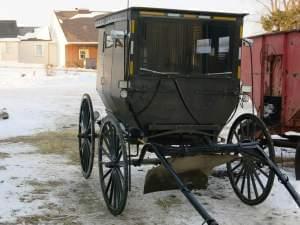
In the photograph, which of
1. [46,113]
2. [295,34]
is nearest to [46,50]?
[46,113]

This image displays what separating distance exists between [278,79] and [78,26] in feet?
162

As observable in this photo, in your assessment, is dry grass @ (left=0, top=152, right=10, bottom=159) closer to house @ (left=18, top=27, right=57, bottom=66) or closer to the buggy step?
the buggy step

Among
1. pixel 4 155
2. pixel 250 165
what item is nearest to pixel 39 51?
pixel 4 155

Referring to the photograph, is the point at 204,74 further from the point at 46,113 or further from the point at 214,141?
the point at 46,113

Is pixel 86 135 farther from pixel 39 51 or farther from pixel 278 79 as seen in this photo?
pixel 39 51

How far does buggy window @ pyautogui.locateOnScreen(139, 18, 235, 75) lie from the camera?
647 cm

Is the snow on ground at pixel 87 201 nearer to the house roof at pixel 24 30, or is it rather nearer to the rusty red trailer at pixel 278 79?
the rusty red trailer at pixel 278 79

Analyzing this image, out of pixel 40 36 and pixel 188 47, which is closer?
pixel 188 47

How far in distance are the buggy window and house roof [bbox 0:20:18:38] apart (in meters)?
62.2

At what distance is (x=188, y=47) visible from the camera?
661cm

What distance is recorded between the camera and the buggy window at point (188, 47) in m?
6.47

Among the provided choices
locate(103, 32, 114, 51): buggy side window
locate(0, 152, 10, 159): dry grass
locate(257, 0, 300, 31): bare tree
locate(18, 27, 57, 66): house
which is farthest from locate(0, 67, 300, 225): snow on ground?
locate(18, 27, 57, 66): house

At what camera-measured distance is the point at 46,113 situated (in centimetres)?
1700

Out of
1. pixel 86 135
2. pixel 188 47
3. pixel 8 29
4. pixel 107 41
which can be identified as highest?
pixel 8 29
